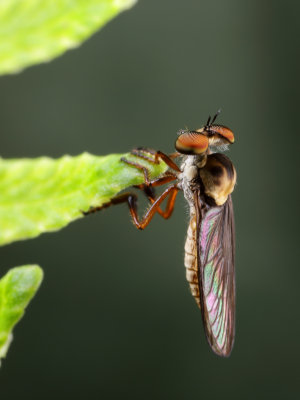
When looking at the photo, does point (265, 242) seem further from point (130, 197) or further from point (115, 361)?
point (130, 197)

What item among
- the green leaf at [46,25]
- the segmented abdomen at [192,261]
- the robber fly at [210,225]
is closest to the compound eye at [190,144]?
the robber fly at [210,225]

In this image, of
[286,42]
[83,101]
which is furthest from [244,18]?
[83,101]

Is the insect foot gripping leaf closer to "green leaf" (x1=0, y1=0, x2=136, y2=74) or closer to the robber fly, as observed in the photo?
"green leaf" (x1=0, y1=0, x2=136, y2=74)

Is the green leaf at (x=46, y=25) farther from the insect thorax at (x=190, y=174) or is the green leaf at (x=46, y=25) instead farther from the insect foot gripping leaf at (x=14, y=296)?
the insect thorax at (x=190, y=174)

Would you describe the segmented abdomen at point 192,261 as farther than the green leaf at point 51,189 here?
Yes

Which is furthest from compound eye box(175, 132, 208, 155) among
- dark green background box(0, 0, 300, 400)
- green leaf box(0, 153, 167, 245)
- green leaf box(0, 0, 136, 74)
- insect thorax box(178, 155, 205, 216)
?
dark green background box(0, 0, 300, 400)

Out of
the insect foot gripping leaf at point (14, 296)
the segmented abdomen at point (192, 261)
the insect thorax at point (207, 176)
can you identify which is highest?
the insect thorax at point (207, 176)
